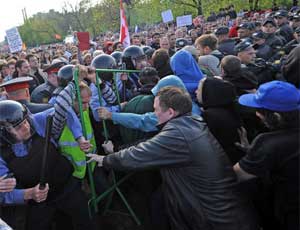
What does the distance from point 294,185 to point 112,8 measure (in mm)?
43687

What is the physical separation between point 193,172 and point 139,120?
47.6 inches

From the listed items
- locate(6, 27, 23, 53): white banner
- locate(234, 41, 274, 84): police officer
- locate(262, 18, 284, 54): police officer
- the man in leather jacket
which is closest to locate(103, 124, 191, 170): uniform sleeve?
the man in leather jacket

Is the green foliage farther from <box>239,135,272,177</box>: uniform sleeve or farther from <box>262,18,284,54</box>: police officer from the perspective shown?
<box>239,135,272,177</box>: uniform sleeve

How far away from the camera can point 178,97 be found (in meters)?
2.85

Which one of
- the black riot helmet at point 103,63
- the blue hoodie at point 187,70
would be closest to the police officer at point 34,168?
the black riot helmet at point 103,63

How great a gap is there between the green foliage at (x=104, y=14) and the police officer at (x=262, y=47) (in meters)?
22.8

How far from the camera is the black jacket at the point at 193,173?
265 centimetres

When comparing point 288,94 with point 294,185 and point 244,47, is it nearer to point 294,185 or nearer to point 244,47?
point 294,185

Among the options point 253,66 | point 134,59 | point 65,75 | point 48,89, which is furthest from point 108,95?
point 253,66

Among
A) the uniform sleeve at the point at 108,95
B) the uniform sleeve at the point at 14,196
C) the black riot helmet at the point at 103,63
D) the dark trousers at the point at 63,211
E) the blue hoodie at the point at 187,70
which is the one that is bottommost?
the dark trousers at the point at 63,211

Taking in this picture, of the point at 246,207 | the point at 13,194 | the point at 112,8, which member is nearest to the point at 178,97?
the point at 246,207

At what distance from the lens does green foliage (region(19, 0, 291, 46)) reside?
31.0m

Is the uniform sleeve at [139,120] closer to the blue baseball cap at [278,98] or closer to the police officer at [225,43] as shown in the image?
the blue baseball cap at [278,98]

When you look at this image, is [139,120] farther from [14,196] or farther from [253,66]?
[253,66]
